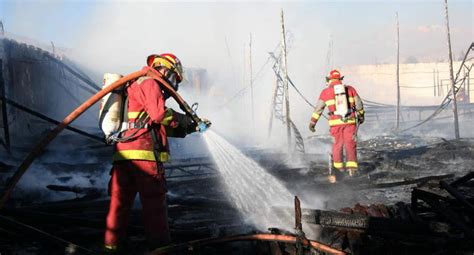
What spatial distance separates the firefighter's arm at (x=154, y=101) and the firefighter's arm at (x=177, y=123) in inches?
4.3

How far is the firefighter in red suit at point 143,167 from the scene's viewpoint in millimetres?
3324

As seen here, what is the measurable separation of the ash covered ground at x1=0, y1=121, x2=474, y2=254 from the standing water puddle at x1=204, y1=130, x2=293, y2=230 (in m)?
0.18

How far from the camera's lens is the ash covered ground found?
373 centimetres

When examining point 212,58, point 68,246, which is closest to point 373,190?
point 68,246

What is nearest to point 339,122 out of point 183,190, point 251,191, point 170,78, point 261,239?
point 251,191

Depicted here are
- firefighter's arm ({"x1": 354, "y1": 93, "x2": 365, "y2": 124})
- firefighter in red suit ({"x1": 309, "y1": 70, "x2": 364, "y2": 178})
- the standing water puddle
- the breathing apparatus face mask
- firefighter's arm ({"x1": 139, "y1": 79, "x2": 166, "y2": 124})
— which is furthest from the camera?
firefighter's arm ({"x1": 354, "y1": 93, "x2": 365, "y2": 124})

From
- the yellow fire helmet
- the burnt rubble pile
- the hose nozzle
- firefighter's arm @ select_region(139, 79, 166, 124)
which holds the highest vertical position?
the yellow fire helmet

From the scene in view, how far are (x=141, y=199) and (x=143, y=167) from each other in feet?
0.89

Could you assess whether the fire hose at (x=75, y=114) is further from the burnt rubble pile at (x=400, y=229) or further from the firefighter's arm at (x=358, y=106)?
the firefighter's arm at (x=358, y=106)

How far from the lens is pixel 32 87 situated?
11.4 metres

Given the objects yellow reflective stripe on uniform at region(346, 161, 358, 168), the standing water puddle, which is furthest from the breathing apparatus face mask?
yellow reflective stripe on uniform at region(346, 161, 358, 168)

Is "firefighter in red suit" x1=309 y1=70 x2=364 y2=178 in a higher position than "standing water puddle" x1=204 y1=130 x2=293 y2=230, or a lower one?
higher

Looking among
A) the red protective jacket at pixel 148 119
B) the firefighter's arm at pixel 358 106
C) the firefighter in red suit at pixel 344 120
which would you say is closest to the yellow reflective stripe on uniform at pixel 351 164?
the firefighter in red suit at pixel 344 120

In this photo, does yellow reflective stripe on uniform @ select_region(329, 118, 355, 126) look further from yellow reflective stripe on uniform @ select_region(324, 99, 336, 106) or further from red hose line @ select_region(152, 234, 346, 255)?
red hose line @ select_region(152, 234, 346, 255)
